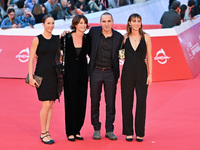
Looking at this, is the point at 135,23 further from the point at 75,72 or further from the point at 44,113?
the point at 44,113

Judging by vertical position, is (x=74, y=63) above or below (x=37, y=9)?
below

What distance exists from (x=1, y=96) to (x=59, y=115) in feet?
6.56

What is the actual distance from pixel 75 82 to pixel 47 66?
0.45 meters

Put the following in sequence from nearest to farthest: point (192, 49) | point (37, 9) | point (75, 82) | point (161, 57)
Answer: point (75, 82), point (161, 57), point (192, 49), point (37, 9)

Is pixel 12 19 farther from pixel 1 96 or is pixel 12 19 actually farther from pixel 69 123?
pixel 69 123

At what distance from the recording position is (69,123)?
7.01 metres

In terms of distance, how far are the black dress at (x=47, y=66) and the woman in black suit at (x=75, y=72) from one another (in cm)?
18

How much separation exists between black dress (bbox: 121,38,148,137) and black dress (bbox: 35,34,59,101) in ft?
3.23

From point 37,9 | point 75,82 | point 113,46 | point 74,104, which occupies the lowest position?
point 74,104

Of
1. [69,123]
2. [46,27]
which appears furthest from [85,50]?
[69,123]

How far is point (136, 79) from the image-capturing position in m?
6.93

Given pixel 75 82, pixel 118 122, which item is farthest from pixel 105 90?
pixel 118 122

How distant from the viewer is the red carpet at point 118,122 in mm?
6836

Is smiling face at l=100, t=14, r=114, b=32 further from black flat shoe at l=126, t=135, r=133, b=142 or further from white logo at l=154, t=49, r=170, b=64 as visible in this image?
white logo at l=154, t=49, r=170, b=64
